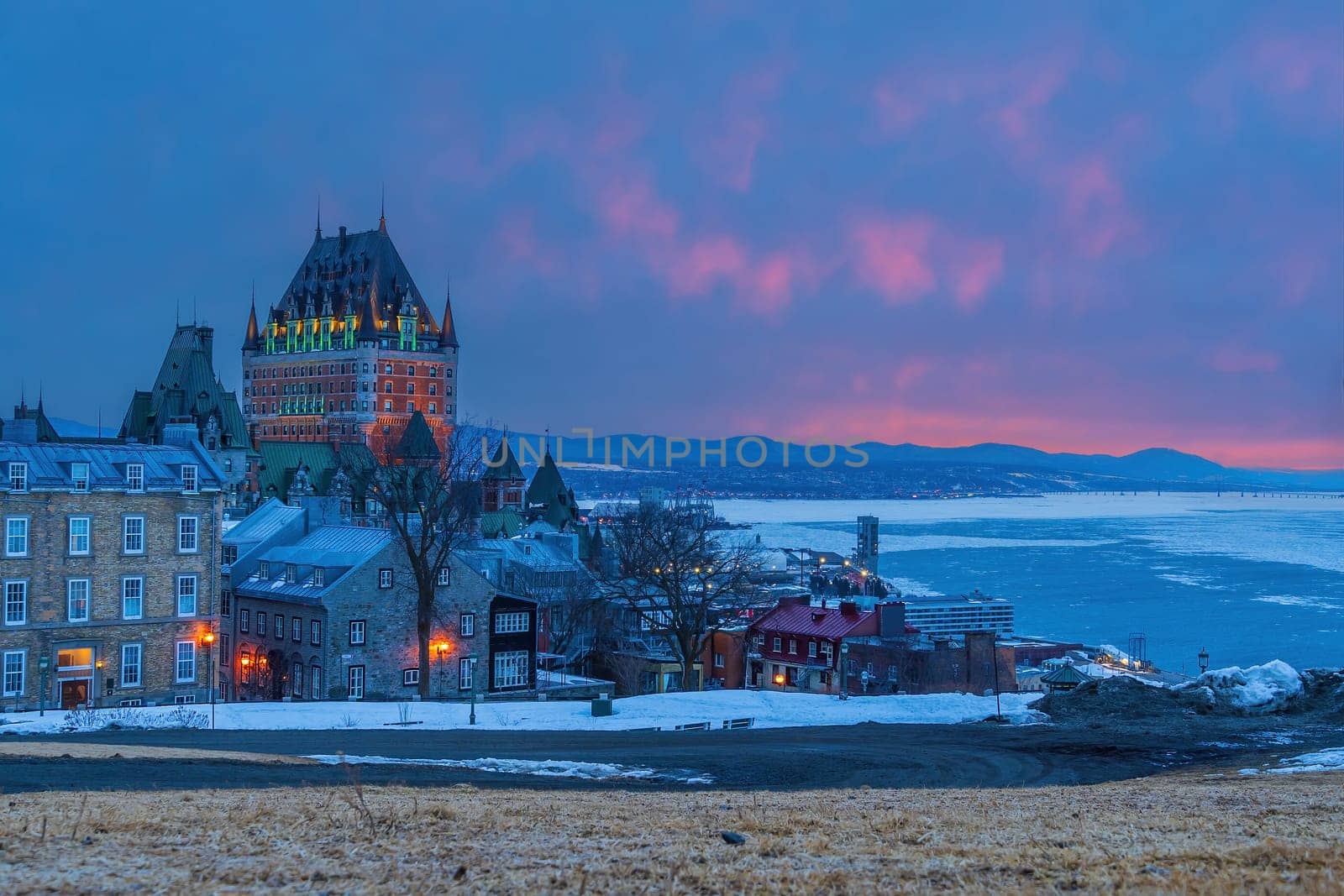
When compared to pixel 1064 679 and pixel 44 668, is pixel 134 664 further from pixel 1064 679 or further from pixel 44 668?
pixel 1064 679

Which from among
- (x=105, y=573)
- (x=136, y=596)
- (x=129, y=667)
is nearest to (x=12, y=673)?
(x=129, y=667)

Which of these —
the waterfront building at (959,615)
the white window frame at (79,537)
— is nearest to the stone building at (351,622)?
the white window frame at (79,537)

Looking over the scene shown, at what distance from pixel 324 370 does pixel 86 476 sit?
151 metres

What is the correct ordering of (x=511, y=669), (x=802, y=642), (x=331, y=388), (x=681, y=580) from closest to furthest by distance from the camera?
(x=511, y=669), (x=681, y=580), (x=802, y=642), (x=331, y=388)

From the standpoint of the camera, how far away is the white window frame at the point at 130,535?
41.4 m

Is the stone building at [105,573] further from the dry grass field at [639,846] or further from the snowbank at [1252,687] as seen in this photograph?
the snowbank at [1252,687]

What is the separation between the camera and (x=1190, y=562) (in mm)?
164250

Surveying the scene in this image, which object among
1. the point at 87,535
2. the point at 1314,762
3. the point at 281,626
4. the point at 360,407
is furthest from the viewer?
the point at 360,407

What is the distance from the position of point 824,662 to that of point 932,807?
46.3m

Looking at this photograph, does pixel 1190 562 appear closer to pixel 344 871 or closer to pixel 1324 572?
pixel 1324 572

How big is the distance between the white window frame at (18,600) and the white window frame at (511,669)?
1668 cm

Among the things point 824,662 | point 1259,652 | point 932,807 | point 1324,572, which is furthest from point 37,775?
point 1324,572

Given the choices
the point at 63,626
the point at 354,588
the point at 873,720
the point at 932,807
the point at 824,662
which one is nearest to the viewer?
the point at 932,807

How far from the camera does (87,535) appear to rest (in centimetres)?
4066
